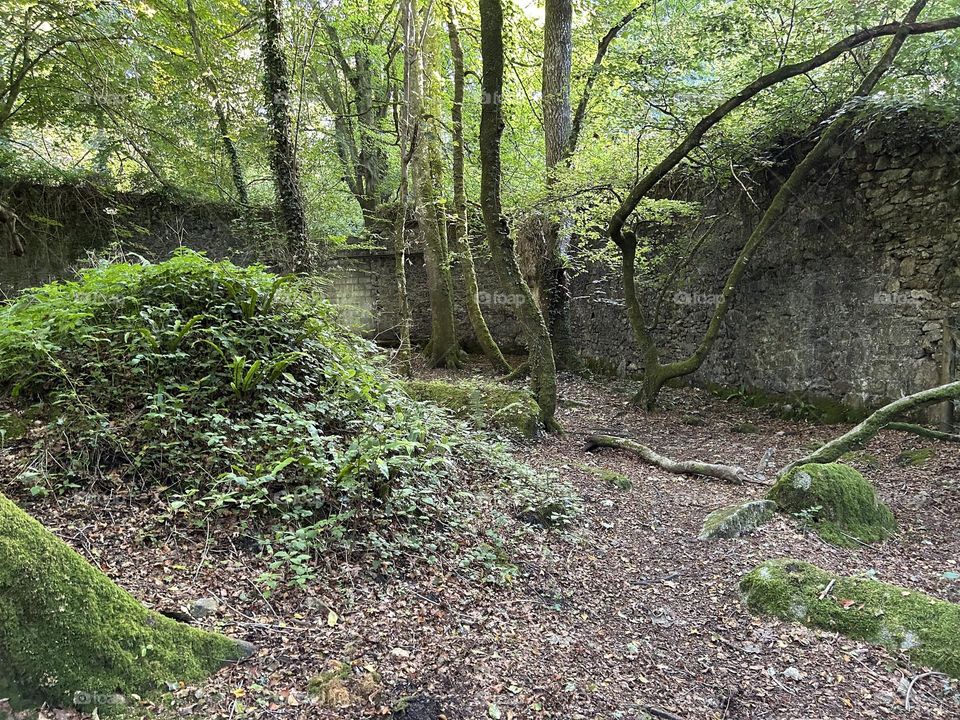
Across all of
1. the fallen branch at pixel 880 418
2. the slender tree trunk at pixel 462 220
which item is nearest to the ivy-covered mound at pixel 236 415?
the fallen branch at pixel 880 418

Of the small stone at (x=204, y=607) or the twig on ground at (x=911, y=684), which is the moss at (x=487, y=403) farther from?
the twig on ground at (x=911, y=684)

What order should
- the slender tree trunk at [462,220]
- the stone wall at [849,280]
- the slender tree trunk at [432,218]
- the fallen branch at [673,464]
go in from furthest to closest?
the slender tree trunk at [462,220], the slender tree trunk at [432,218], the stone wall at [849,280], the fallen branch at [673,464]

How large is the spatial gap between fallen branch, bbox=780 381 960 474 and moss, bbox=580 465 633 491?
1.33 metres

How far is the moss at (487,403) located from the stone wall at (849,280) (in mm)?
1390

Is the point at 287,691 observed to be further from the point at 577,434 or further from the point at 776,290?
the point at 776,290

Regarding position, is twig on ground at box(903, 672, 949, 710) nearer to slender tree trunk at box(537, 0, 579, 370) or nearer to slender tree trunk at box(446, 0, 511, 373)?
slender tree trunk at box(537, 0, 579, 370)

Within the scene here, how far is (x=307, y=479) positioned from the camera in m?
3.00

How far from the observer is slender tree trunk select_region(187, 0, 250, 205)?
8141mm

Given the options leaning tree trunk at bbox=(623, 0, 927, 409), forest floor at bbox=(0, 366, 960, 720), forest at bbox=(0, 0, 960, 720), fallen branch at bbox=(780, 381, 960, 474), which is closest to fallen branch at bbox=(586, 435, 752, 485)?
forest at bbox=(0, 0, 960, 720)

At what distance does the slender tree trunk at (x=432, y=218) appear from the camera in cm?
852

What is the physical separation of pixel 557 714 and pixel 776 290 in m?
7.34

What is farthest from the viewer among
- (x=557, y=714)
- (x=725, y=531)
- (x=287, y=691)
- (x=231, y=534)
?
(x=725, y=531)

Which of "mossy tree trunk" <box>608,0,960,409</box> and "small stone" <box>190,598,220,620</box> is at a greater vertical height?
"mossy tree trunk" <box>608,0,960,409</box>

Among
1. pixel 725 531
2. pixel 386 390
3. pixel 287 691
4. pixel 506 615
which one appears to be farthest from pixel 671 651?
pixel 386 390
